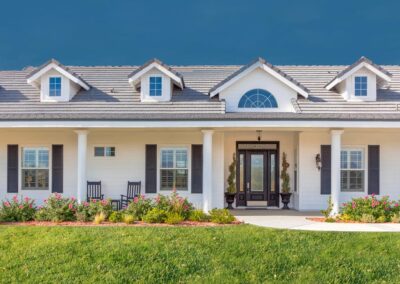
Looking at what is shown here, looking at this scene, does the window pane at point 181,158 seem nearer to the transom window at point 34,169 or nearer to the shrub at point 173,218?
the shrub at point 173,218

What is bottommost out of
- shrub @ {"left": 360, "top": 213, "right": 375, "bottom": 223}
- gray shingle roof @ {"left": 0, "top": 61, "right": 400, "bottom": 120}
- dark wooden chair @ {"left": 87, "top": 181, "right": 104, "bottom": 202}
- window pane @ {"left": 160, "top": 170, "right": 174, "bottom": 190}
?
shrub @ {"left": 360, "top": 213, "right": 375, "bottom": 223}

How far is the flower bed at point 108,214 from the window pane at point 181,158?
3.60 meters

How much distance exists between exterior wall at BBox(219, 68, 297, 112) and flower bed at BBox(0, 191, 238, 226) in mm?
4599

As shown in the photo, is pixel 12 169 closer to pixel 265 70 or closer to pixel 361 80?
pixel 265 70

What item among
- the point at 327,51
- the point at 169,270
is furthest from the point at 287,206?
the point at 327,51

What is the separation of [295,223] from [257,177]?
477cm

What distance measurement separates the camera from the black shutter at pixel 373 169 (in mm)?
15156

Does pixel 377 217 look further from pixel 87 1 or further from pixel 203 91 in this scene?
pixel 87 1

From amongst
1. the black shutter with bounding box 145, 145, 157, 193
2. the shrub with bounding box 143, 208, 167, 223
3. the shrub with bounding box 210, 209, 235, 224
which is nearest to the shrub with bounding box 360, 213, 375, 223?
the shrub with bounding box 210, 209, 235, 224

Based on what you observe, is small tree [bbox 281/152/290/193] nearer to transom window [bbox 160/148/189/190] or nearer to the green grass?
transom window [bbox 160/148/189/190]

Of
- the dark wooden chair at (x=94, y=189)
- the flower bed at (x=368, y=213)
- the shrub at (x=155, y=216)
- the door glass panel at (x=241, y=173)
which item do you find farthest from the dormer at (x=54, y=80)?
the flower bed at (x=368, y=213)

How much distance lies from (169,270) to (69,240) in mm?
2444

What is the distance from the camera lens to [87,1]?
1312 inches

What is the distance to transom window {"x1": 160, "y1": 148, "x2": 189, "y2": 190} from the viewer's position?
1533 cm
